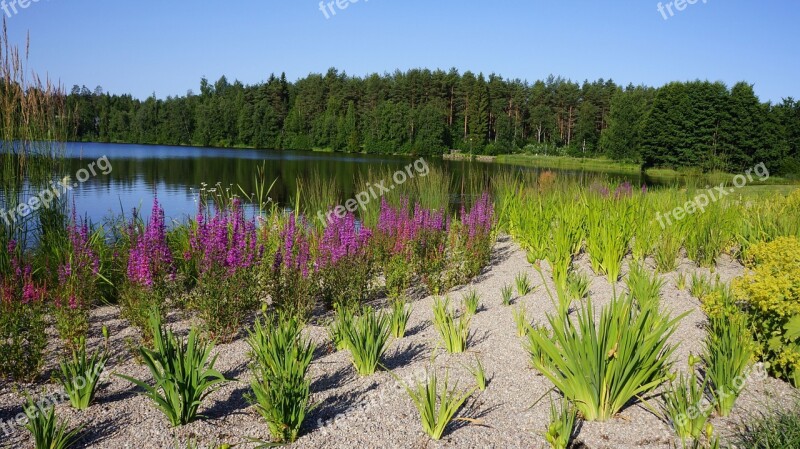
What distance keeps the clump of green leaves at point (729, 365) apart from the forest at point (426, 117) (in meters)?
46.2

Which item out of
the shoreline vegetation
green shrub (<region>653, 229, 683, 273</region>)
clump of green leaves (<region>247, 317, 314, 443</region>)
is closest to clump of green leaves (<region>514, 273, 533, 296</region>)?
the shoreline vegetation

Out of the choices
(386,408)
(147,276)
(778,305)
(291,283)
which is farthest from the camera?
(291,283)

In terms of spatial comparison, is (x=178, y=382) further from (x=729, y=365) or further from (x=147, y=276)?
(x=729, y=365)

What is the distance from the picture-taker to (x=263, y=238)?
673cm

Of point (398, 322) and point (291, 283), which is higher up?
point (291, 283)

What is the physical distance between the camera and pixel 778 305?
336cm

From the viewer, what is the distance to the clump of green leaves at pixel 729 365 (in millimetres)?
3076

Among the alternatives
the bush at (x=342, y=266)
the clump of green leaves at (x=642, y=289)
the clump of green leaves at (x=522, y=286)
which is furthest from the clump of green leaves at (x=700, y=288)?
the bush at (x=342, y=266)

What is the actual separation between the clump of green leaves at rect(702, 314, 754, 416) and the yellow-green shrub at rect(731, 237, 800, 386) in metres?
0.20

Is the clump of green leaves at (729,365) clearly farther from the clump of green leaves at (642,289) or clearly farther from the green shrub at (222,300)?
the green shrub at (222,300)

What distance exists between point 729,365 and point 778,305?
0.57 meters

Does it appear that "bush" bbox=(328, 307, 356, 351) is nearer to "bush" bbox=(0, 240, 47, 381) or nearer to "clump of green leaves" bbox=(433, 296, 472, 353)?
"clump of green leaves" bbox=(433, 296, 472, 353)

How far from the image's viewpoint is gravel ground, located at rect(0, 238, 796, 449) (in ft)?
9.48

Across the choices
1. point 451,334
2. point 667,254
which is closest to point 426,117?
point 667,254
